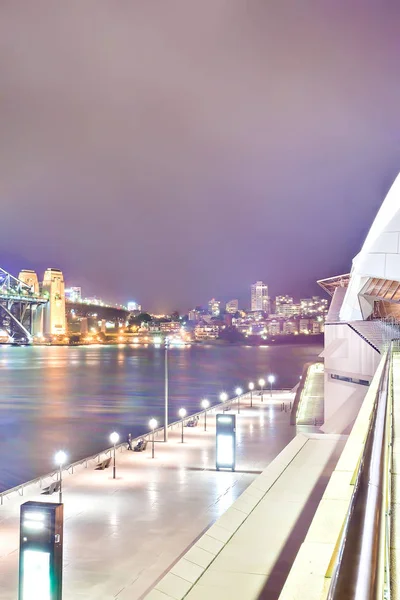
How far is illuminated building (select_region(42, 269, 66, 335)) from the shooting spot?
138500 mm

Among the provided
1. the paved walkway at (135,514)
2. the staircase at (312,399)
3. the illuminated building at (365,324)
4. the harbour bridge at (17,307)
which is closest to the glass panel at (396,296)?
the illuminated building at (365,324)

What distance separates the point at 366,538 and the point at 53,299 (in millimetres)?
140291

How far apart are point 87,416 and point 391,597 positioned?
38.6 meters

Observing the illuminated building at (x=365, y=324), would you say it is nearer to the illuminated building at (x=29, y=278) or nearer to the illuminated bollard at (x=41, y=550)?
the illuminated bollard at (x=41, y=550)

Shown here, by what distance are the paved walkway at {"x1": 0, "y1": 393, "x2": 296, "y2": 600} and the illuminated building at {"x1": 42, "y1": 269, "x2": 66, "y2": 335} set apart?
403 feet

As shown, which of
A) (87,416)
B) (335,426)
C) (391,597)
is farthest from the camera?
(87,416)

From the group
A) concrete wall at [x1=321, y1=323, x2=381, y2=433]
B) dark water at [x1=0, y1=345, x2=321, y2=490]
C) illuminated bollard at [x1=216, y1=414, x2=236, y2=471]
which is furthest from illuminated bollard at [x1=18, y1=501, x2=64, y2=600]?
dark water at [x1=0, y1=345, x2=321, y2=490]

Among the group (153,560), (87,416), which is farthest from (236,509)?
(87,416)

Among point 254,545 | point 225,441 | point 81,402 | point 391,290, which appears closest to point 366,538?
point 254,545

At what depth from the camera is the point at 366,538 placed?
83.7 inches

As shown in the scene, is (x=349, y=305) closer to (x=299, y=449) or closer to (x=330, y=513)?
(x=299, y=449)

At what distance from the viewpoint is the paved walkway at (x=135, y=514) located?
8.69 metres

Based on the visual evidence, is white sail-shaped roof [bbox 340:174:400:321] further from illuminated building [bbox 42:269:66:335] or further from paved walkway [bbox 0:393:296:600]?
illuminated building [bbox 42:269:66:335]

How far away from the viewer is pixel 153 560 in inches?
369
